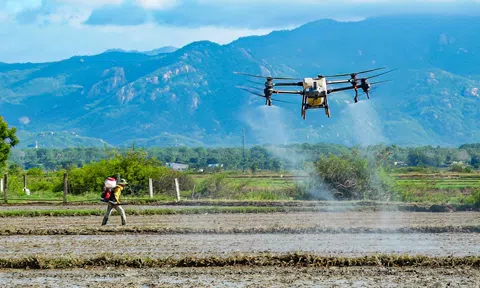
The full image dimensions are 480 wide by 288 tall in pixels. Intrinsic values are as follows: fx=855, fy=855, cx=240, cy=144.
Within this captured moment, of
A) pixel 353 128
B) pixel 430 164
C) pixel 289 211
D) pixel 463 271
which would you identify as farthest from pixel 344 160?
pixel 353 128

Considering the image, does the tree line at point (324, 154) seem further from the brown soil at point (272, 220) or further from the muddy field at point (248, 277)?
the muddy field at point (248, 277)

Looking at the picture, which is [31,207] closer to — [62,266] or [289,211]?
[289,211]

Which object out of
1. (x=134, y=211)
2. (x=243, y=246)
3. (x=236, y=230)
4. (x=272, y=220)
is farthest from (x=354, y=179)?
(x=243, y=246)

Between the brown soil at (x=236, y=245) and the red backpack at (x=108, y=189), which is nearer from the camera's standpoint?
the brown soil at (x=236, y=245)

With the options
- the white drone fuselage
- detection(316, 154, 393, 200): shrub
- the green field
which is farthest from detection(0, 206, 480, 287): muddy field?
the green field

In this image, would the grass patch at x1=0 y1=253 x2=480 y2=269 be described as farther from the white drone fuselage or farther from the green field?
the green field

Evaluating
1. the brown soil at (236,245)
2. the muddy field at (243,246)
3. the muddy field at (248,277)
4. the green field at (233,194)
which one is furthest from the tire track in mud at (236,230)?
the green field at (233,194)

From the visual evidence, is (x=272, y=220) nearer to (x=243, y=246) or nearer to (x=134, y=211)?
(x=134, y=211)

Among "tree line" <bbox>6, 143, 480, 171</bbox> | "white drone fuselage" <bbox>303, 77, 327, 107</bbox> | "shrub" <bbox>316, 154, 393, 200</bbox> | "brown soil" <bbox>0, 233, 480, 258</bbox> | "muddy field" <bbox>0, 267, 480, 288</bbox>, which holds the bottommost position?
"muddy field" <bbox>0, 267, 480, 288</bbox>

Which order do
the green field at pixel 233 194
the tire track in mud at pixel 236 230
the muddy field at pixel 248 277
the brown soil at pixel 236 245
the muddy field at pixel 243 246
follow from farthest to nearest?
the green field at pixel 233 194
the tire track in mud at pixel 236 230
the brown soil at pixel 236 245
the muddy field at pixel 243 246
the muddy field at pixel 248 277
